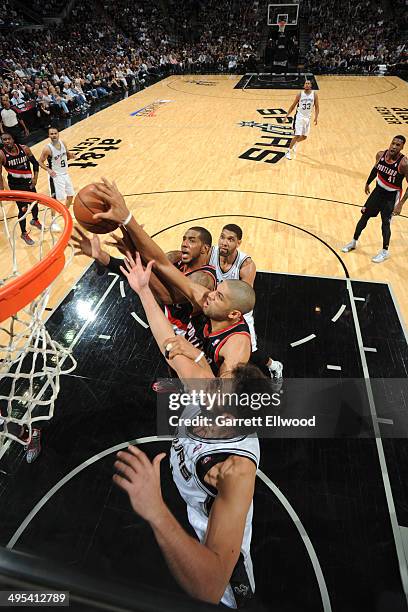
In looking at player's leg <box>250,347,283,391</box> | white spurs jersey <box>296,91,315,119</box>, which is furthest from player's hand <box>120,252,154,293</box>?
white spurs jersey <box>296,91,315,119</box>

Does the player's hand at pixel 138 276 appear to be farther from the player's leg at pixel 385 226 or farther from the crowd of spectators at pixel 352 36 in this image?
the crowd of spectators at pixel 352 36

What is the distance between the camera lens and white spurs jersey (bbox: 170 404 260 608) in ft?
6.86

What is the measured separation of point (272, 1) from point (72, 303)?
2764 centimetres

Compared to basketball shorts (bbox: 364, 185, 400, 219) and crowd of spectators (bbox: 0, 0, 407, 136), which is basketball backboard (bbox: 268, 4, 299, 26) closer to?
crowd of spectators (bbox: 0, 0, 407, 136)

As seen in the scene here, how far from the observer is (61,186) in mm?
6367

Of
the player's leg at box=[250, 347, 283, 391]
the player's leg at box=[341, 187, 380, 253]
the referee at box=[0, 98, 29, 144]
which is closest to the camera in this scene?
the player's leg at box=[250, 347, 283, 391]

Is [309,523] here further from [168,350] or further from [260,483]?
[168,350]

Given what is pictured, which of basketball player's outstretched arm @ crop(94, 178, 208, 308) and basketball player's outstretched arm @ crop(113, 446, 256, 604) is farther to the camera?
basketball player's outstretched arm @ crop(94, 178, 208, 308)

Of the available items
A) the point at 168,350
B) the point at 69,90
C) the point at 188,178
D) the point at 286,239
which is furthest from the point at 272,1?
the point at 168,350

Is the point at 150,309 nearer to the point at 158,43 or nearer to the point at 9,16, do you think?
the point at 9,16

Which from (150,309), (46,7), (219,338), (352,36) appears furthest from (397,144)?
(46,7)

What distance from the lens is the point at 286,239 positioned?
19.9ft

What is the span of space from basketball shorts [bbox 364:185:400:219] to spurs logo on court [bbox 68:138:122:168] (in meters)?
6.26

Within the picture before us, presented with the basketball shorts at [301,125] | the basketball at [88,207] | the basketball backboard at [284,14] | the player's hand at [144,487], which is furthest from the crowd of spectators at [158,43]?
the player's hand at [144,487]
